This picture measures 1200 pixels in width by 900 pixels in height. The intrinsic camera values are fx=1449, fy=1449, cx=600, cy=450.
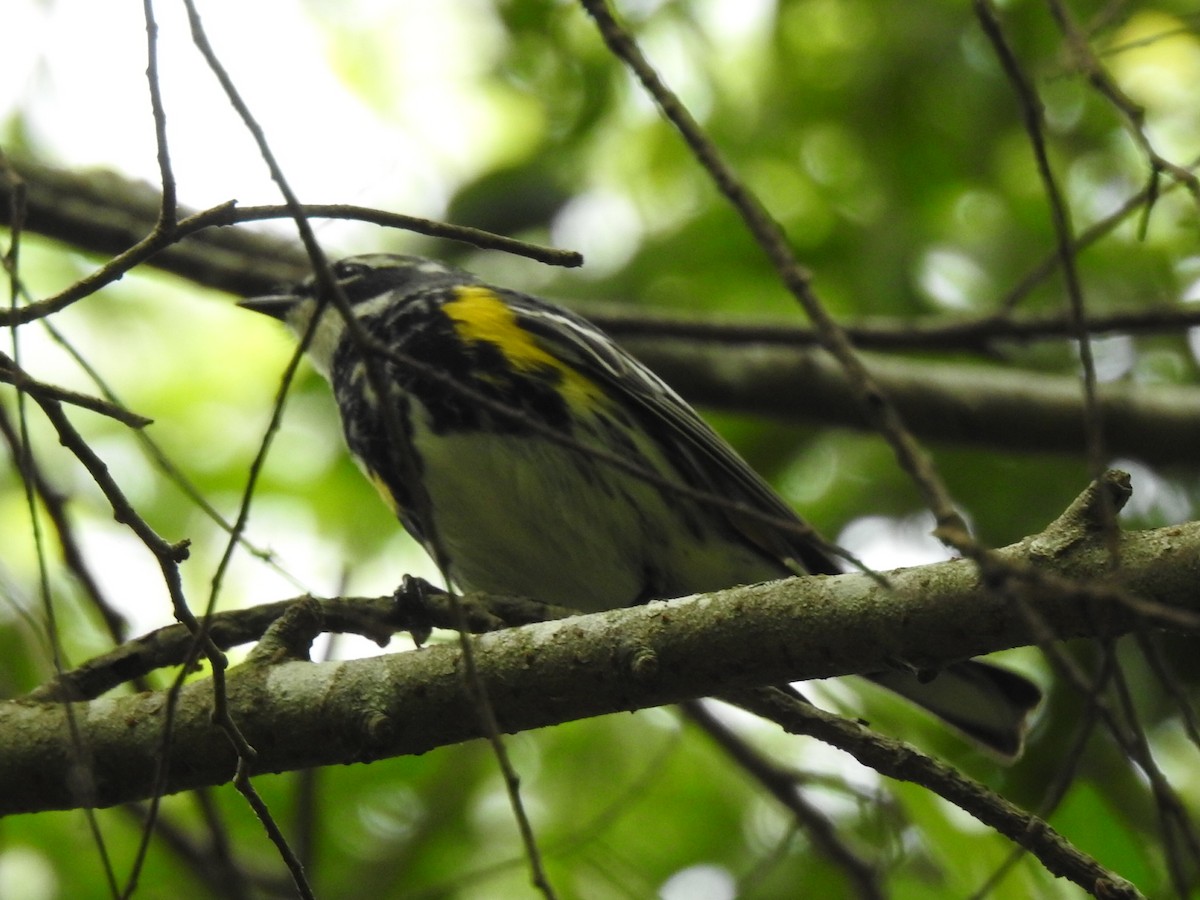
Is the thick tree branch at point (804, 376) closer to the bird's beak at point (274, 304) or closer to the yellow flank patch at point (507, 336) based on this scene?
the bird's beak at point (274, 304)

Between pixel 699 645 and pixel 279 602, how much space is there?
1.02 metres

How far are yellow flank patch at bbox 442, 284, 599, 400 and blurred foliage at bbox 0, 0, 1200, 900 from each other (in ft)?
2.80

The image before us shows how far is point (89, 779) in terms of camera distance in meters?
2.52

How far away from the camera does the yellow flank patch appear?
426 centimetres

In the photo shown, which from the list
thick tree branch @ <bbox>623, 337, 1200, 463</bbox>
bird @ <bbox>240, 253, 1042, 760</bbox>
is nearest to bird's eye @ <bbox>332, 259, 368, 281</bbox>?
bird @ <bbox>240, 253, 1042, 760</bbox>

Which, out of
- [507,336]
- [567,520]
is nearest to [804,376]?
[507,336]

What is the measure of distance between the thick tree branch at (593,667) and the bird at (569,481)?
1.16 metres

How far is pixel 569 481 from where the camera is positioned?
13.6ft

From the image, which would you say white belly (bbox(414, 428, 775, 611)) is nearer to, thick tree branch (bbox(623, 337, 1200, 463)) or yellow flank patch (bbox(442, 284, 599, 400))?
yellow flank patch (bbox(442, 284, 599, 400))

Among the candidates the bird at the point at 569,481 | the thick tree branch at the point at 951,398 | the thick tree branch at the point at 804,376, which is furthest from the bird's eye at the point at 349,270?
the thick tree branch at the point at 951,398

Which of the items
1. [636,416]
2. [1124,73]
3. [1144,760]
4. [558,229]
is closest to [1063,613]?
[1144,760]

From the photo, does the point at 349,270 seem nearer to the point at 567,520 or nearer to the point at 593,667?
the point at 567,520

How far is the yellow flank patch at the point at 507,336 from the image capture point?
4.26m

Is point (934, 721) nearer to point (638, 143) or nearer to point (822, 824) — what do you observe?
point (822, 824)
